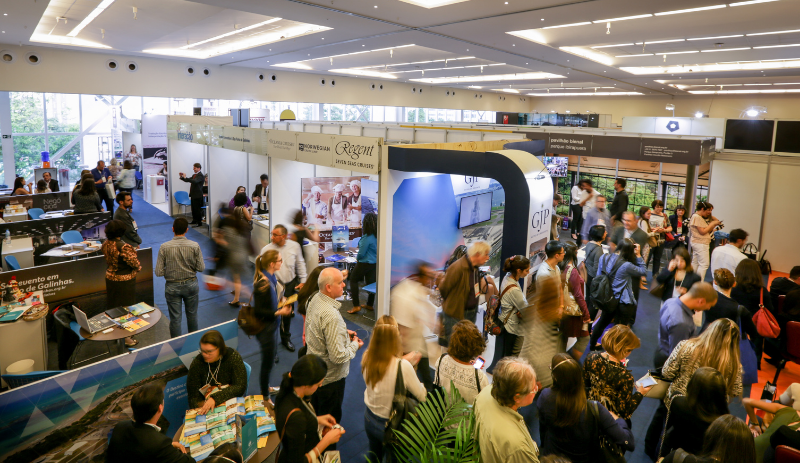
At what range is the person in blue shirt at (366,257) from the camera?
564cm

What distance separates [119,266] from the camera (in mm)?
4789

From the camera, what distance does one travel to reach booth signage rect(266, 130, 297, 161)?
6.48 meters

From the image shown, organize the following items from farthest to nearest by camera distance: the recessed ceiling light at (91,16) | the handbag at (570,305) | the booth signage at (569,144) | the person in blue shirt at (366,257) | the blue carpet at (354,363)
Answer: the booth signage at (569,144) < the recessed ceiling light at (91,16) < the person in blue shirt at (366,257) < the handbag at (570,305) < the blue carpet at (354,363)

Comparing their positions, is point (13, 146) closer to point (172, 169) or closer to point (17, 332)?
point (172, 169)

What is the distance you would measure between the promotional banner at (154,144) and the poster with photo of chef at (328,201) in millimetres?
6692

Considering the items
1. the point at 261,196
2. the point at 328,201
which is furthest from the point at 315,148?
the point at 261,196

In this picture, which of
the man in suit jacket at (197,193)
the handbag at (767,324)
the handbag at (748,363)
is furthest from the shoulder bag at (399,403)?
the man in suit jacket at (197,193)

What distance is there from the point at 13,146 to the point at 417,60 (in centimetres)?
1159

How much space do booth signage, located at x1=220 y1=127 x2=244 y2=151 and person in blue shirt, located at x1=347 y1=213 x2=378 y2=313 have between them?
3.33 m

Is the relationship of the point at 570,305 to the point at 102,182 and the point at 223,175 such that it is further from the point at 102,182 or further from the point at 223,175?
the point at 102,182

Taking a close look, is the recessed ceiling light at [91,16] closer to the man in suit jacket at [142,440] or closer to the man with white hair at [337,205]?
the man with white hair at [337,205]

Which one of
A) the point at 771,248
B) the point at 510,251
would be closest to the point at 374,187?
the point at 510,251

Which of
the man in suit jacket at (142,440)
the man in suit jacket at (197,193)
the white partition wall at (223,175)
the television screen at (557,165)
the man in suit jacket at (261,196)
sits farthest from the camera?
the television screen at (557,165)

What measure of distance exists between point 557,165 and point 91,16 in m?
10.5
